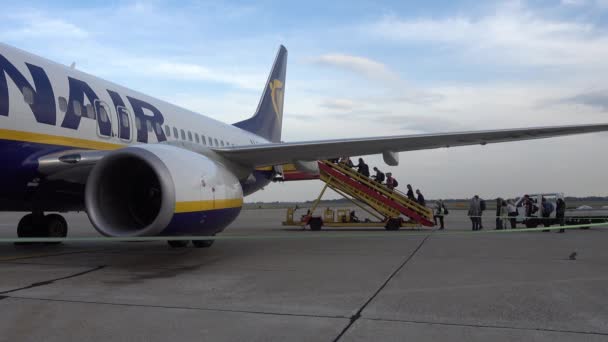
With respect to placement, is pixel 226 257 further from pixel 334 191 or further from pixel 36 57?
pixel 334 191

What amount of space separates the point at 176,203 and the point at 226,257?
2.24 meters

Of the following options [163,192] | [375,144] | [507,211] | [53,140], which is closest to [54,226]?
[53,140]

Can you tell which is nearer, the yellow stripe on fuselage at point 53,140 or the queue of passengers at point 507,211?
the yellow stripe on fuselage at point 53,140

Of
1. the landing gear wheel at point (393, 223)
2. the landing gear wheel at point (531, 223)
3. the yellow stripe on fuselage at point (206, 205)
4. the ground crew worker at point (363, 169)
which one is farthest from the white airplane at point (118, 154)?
the landing gear wheel at point (531, 223)

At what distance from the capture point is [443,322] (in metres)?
3.81

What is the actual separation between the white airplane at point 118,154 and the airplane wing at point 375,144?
0.06 ft

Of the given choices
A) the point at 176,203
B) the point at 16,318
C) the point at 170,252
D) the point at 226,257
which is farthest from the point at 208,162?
the point at 16,318

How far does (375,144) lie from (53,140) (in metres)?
5.09

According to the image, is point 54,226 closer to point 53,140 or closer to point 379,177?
point 53,140

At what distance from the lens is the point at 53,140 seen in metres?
6.95

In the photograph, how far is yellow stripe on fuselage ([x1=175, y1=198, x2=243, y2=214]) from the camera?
20.3ft

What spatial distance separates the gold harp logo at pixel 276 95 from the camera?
1716 cm

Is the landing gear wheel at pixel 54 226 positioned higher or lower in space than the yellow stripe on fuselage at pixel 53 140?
lower

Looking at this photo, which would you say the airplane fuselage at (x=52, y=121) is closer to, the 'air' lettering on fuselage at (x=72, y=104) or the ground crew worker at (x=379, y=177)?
the 'air' lettering on fuselage at (x=72, y=104)
